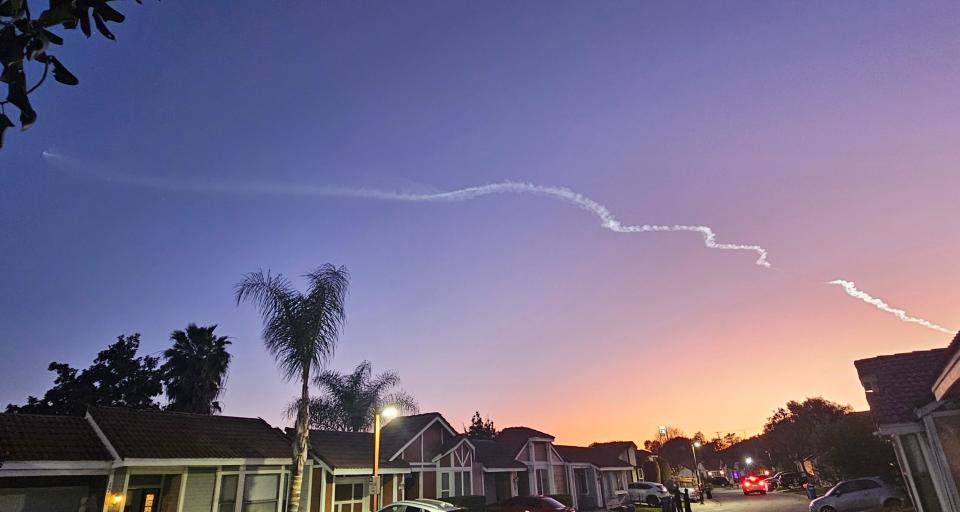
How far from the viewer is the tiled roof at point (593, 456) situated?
167 feet

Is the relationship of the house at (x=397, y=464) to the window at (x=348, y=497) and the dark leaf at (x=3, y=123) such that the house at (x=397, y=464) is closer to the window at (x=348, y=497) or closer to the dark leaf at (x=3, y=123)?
the window at (x=348, y=497)

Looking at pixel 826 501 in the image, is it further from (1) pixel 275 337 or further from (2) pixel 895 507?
(1) pixel 275 337

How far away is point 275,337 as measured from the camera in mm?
21922

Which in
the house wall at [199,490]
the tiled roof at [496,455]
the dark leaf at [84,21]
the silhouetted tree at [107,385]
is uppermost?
the silhouetted tree at [107,385]

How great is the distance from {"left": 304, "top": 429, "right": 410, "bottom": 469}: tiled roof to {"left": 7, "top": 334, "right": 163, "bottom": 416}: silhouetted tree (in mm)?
21625

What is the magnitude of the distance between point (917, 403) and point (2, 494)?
100ft

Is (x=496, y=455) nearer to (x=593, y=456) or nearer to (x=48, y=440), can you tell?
(x=593, y=456)

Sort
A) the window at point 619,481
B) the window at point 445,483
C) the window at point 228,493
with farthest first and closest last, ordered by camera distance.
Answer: the window at point 619,481 < the window at point 445,483 < the window at point 228,493

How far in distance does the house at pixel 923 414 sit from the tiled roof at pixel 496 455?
25.2 m

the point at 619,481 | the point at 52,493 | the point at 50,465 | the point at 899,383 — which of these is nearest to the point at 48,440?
the point at 50,465

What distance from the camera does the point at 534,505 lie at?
1083 inches

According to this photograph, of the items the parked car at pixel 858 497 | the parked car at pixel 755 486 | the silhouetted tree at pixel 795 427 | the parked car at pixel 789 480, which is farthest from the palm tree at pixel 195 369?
the silhouetted tree at pixel 795 427

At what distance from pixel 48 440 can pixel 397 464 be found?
672 inches

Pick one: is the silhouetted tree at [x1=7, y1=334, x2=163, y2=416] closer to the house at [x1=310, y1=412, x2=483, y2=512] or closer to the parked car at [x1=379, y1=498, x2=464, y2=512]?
the house at [x1=310, y1=412, x2=483, y2=512]
